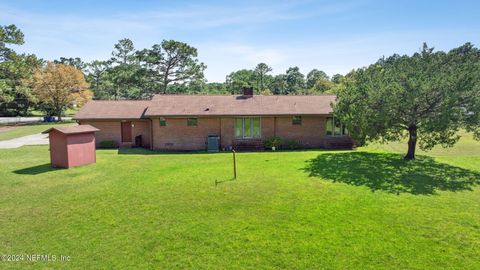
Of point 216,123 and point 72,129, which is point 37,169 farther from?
point 216,123

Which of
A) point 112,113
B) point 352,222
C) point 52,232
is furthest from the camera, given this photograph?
point 112,113

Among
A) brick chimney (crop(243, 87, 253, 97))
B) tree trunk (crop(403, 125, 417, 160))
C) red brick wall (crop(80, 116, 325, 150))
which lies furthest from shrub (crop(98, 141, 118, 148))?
tree trunk (crop(403, 125, 417, 160))

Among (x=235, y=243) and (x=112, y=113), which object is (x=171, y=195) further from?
(x=112, y=113)

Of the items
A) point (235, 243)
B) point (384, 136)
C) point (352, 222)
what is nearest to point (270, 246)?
point (235, 243)

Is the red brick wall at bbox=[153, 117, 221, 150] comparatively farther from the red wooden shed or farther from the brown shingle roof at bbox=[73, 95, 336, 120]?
the red wooden shed

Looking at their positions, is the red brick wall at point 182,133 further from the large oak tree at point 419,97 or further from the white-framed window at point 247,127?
the large oak tree at point 419,97

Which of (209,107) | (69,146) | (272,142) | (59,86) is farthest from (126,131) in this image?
(59,86)
